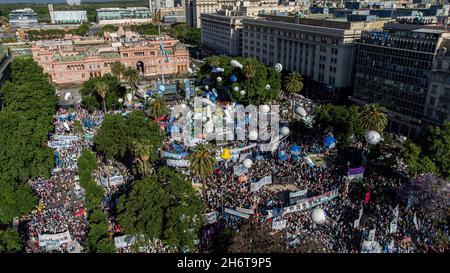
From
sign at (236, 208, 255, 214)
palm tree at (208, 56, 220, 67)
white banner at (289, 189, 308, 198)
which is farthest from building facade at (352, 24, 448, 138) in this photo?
sign at (236, 208, 255, 214)

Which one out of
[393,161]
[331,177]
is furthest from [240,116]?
[393,161]

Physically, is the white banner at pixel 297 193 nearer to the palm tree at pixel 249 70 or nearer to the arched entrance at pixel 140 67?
the palm tree at pixel 249 70

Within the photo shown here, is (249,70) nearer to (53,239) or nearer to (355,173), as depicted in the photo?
(355,173)

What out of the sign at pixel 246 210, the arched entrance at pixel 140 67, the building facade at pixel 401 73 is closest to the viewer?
the sign at pixel 246 210

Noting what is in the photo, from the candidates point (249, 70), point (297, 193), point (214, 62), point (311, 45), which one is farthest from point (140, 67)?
point (297, 193)

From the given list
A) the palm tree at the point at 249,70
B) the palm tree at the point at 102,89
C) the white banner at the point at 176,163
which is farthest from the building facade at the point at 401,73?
the palm tree at the point at 102,89
